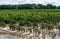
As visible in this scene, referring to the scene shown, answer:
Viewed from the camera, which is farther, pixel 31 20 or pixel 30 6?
pixel 30 6

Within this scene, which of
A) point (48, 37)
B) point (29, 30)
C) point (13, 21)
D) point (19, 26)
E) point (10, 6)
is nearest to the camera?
point (48, 37)

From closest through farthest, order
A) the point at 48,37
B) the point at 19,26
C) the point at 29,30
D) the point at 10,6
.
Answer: the point at 48,37, the point at 29,30, the point at 19,26, the point at 10,6

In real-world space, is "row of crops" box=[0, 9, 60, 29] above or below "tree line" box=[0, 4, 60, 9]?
above

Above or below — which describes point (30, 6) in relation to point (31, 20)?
below

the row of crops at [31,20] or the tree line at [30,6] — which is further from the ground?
the row of crops at [31,20]

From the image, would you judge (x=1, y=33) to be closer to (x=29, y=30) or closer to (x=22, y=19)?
(x=29, y=30)

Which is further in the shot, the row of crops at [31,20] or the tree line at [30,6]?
the tree line at [30,6]

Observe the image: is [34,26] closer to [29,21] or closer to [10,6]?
[29,21]

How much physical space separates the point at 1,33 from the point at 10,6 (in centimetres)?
1360

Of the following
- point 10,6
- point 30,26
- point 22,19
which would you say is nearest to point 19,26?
point 30,26

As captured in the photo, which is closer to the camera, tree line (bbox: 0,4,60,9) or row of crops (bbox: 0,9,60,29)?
row of crops (bbox: 0,9,60,29)

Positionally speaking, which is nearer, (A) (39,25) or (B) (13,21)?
(A) (39,25)

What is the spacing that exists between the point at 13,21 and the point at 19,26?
1902mm

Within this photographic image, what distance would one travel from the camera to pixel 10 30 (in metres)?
20.0
